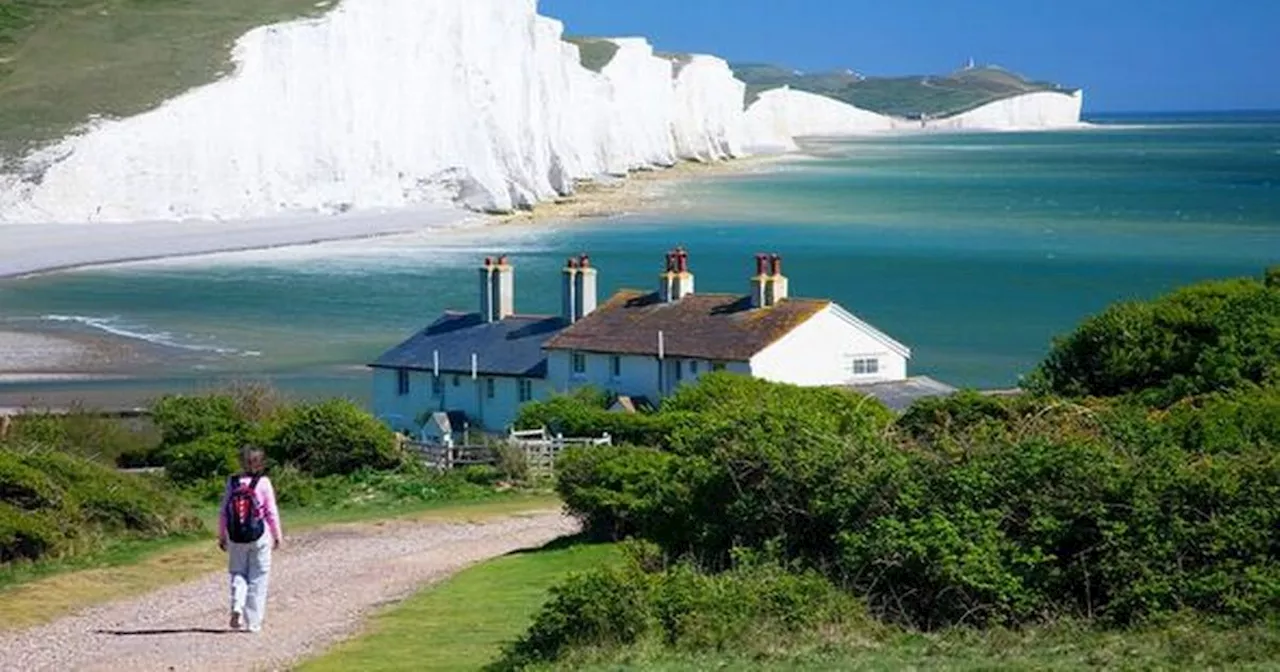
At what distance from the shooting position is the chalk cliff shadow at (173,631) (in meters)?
14.9

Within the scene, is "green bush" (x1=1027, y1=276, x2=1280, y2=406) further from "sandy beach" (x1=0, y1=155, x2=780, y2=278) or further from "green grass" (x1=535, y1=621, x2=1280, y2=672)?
"sandy beach" (x1=0, y1=155, x2=780, y2=278)

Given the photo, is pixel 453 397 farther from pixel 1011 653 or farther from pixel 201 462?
pixel 1011 653

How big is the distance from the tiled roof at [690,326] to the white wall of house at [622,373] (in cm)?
14

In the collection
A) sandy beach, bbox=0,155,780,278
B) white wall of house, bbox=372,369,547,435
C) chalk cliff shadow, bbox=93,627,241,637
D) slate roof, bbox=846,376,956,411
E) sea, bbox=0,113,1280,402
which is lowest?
sea, bbox=0,113,1280,402

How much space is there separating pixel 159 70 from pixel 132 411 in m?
60.4

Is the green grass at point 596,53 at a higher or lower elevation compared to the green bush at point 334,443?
higher

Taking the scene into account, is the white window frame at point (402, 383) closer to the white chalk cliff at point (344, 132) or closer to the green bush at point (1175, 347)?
the green bush at point (1175, 347)

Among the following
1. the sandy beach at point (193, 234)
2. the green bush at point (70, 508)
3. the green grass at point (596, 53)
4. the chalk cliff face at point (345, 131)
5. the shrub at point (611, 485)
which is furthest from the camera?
the green grass at point (596, 53)

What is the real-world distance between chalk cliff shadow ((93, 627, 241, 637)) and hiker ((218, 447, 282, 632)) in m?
0.29

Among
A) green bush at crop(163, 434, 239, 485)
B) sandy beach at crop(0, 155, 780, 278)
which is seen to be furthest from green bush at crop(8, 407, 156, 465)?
sandy beach at crop(0, 155, 780, 278)

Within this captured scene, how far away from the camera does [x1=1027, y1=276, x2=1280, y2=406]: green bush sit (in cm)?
2031

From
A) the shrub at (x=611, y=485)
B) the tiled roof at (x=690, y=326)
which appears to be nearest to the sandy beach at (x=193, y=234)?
the tiled roof at (x=690, y=326)

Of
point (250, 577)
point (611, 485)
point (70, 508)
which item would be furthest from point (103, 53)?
point (250, 577)

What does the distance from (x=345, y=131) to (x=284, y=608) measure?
8350 centimetres
